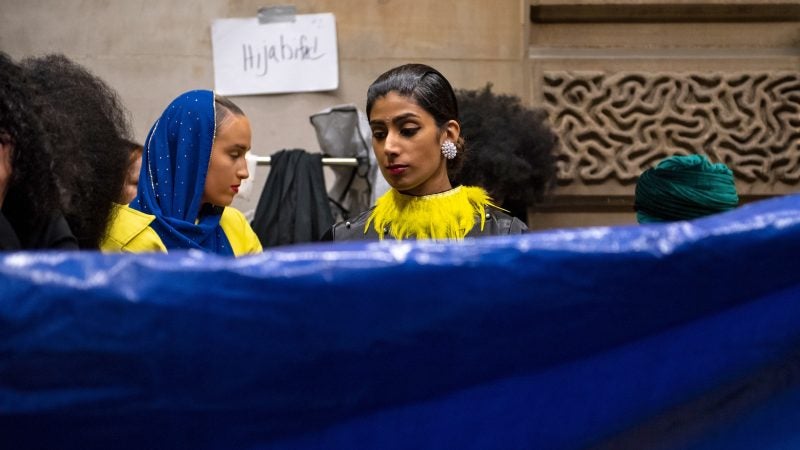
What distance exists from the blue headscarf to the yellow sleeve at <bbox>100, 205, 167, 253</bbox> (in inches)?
1.7

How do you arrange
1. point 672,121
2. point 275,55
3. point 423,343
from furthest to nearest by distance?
point 672,121 < point 275,55 < point 423,343

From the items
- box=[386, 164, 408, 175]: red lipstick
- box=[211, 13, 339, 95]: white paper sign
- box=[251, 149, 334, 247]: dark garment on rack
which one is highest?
box=[211, 13, 339, 95]: white paper sign

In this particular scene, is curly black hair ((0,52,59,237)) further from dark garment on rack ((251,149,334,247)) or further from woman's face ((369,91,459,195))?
dark garment on rack ((251,149,334,247))

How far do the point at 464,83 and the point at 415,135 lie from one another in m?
1.67

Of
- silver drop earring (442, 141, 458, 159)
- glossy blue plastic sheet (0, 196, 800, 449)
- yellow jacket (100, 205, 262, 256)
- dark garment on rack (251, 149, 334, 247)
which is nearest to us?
glossy blue plastic sheet (0, 196, 800, 449)

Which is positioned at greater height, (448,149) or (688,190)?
(448,149)

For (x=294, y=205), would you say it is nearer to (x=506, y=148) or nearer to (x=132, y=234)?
(x=506, y=148)

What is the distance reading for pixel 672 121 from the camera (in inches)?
165

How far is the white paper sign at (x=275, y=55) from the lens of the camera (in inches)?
158

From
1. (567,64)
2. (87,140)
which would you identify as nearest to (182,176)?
(87,140)

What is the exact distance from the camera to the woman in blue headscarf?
2555 millimetres

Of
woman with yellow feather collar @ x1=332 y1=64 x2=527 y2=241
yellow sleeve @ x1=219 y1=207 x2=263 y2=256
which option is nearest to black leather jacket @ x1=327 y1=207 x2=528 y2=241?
woman with yellow feather collar @ x1=332 y1=64 x2=527 y2=241

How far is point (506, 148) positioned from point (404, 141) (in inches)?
44.5

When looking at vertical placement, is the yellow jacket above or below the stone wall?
below
